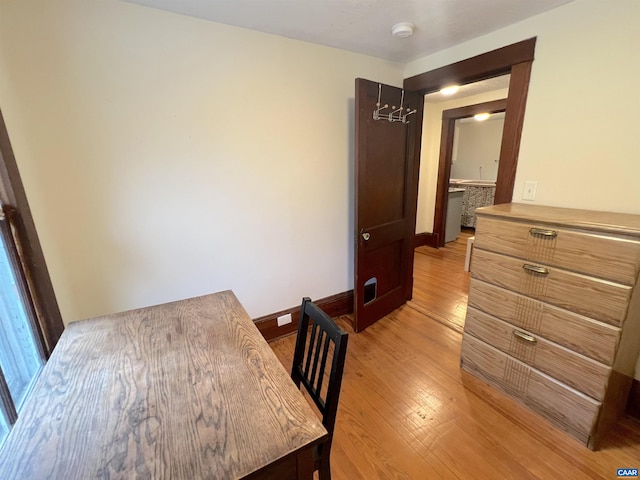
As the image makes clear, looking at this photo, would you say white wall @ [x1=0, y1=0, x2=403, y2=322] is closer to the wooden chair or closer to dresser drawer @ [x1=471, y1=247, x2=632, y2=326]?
the wooden chair

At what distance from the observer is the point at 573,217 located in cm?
142

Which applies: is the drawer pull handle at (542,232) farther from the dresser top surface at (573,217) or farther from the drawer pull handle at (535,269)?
the drawer pull handle at (535,269)

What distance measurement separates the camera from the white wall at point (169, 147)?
4.72 feet

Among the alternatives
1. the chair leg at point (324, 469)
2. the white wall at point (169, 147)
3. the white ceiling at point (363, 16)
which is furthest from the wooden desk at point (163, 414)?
the white ceiling at point (363, 16)

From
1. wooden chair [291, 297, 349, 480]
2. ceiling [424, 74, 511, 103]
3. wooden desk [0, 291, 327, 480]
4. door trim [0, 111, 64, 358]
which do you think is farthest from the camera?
ceiling [424, 74, 511, 103]

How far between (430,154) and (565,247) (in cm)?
336

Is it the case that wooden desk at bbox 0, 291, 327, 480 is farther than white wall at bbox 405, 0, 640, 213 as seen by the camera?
No

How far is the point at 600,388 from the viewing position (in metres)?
1.32

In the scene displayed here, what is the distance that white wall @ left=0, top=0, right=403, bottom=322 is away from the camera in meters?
1.44

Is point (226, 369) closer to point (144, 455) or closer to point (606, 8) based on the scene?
point (144, 455)

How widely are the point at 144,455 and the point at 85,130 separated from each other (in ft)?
5.38

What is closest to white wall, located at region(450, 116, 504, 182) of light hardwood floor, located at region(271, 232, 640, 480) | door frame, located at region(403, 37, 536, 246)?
door frame, located at region(403, 37, 536, 246)

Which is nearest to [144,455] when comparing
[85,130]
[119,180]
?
[119,180]

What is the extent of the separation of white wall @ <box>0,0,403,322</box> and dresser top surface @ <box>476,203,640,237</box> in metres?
1.29
